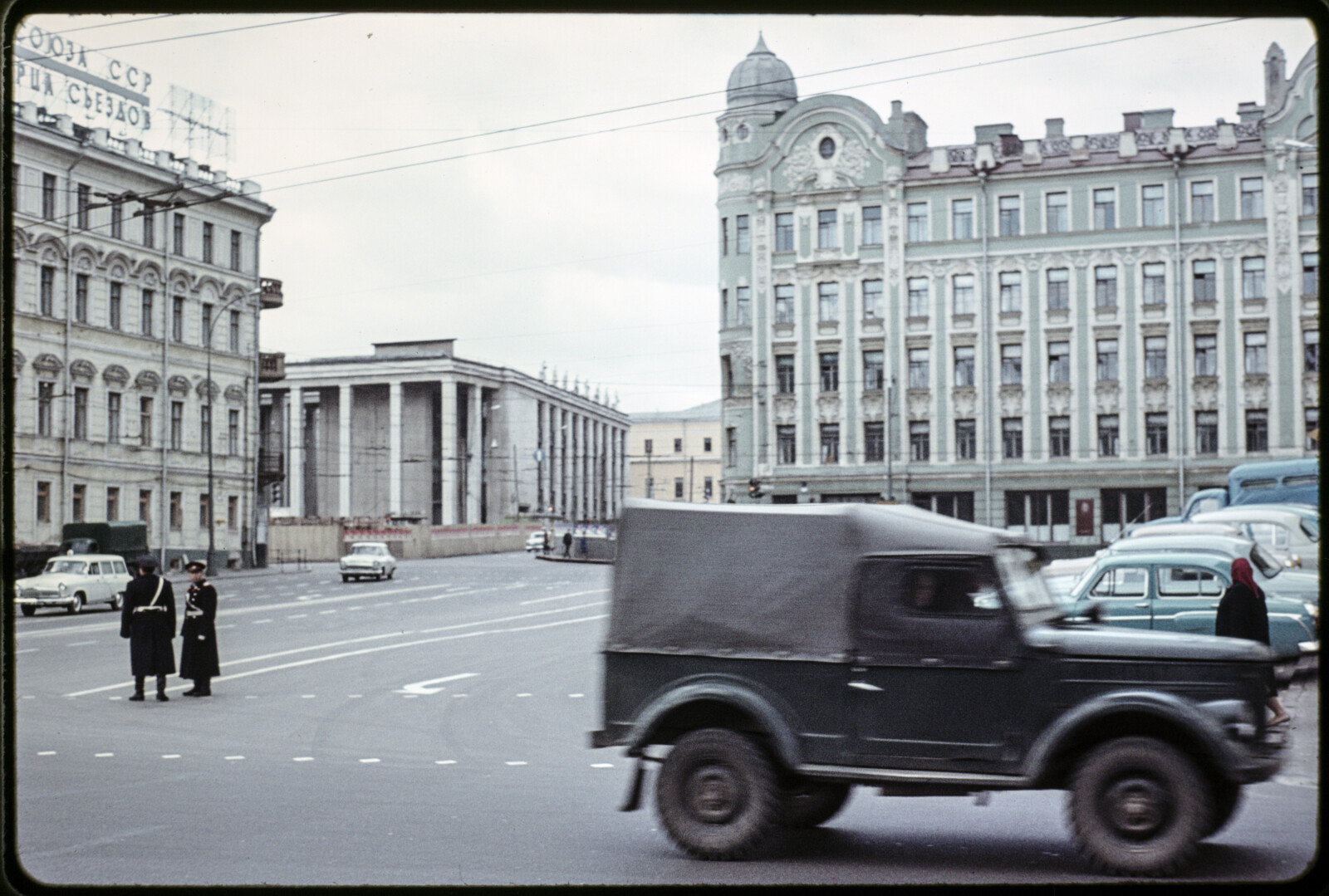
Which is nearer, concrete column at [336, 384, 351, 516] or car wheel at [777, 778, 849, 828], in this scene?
car wheel at [777, 778, 849, 828]

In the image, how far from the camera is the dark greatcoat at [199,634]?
707 inches

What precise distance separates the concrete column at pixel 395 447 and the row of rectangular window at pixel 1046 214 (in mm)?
60564

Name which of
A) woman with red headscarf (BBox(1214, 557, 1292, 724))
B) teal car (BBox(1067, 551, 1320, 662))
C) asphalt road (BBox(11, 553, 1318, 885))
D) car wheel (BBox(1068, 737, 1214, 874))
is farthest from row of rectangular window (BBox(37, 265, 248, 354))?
car wheel (BBox(1068, 737, 1214, 874))

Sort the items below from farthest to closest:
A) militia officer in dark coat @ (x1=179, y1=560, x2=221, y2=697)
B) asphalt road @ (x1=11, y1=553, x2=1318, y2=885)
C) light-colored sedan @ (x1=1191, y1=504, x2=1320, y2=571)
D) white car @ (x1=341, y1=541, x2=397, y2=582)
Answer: white car @ (x1=341, y1=541, x2=397, y2=582) < light-colored sedan @ (x1=1191, y1=504, x2=1320, y2=571) < militia officer in dark coat @ (x1=179, y1=560, x2=221, y2=697) < asphalt road @ (x1=11, y1=553, x2=1318, y2=885)

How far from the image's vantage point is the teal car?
17.3m

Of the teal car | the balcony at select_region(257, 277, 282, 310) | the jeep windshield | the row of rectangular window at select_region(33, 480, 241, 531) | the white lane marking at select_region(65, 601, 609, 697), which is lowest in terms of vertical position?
the white lane marking at select_region(65, 601, 609, 697)

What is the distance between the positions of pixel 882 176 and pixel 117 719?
40.9 meters

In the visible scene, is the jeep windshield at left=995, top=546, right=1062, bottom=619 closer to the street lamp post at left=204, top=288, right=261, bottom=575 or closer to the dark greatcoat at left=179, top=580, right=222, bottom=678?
the dark greatcoat at left=179, top=580, right=222, bottom=678

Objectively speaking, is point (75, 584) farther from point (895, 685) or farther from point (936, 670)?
point (936, 670)

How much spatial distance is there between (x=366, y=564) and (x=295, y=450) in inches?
2344

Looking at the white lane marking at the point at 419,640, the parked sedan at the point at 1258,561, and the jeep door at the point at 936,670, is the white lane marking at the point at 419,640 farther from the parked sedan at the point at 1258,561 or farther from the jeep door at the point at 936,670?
the jeep door at the point at 936,670

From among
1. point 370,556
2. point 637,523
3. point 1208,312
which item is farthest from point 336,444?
point 637,523

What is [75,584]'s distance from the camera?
36.0 metres

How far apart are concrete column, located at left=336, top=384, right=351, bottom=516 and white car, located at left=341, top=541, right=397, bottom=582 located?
5691cm
